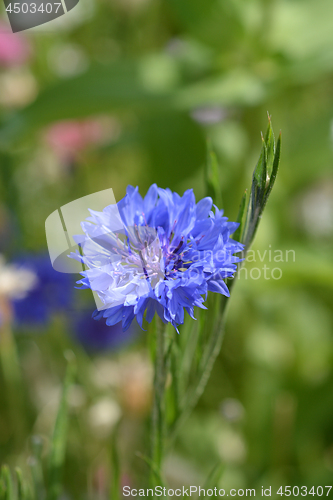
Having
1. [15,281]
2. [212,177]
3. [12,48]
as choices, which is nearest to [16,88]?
[12,48]

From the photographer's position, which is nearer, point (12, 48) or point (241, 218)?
point (241, 218)

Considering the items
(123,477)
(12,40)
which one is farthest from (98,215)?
(12,40)

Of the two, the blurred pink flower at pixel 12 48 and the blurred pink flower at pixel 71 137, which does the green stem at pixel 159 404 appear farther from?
the blurred pink flower at pixel 12 48

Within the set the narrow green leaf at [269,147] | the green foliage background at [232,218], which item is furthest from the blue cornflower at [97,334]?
the narrow green leaf at [269,147]

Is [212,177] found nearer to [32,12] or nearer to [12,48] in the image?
[32,12]

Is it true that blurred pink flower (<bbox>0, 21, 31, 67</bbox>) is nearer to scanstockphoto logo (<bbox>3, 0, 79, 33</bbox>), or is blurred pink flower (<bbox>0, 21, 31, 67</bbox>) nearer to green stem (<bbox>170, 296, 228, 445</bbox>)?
scanstockphoto logo (<bbox>3, 0, 79, 33</bbox>)

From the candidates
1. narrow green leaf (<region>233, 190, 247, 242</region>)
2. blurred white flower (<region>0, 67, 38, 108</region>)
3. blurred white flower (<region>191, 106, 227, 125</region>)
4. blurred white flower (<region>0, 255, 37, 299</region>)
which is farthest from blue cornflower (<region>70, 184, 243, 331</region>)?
blurred white flower (<region>0, 67, 38, 108</region>)
